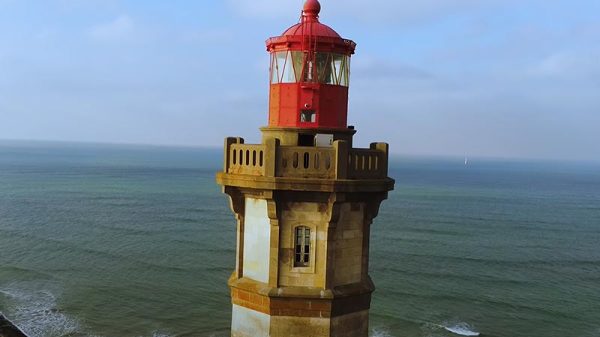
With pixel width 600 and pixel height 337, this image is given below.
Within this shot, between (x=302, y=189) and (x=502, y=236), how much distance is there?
163ft

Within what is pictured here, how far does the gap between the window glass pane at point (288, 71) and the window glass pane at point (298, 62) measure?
63 millimetres

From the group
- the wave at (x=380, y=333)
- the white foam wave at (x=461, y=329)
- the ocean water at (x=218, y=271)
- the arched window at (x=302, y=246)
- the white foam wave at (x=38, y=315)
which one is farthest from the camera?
the ocean water at (x=218, y=271)

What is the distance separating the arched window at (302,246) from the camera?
1033cm

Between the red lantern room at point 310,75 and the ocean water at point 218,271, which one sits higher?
the red lantern room at point 310,75

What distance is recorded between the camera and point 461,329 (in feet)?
94.2

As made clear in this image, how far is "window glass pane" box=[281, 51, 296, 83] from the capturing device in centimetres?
1034

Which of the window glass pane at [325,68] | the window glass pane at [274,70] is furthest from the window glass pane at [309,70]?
the window glass pane at [274,70]

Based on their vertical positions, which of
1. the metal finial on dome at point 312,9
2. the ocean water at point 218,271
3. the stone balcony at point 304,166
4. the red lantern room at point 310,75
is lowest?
the ocean water at point 218,271

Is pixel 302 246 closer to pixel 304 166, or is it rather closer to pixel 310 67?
pixel 304 166

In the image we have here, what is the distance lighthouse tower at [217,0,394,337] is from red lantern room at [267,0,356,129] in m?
0.02

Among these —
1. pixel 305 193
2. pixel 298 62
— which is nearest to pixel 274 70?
pixel 298 62

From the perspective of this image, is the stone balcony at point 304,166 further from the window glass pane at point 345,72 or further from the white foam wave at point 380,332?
the white foam wave at point 380,332

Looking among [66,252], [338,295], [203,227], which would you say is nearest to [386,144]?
[338,295]

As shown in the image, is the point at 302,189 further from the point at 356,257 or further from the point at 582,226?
the point at 582,226
